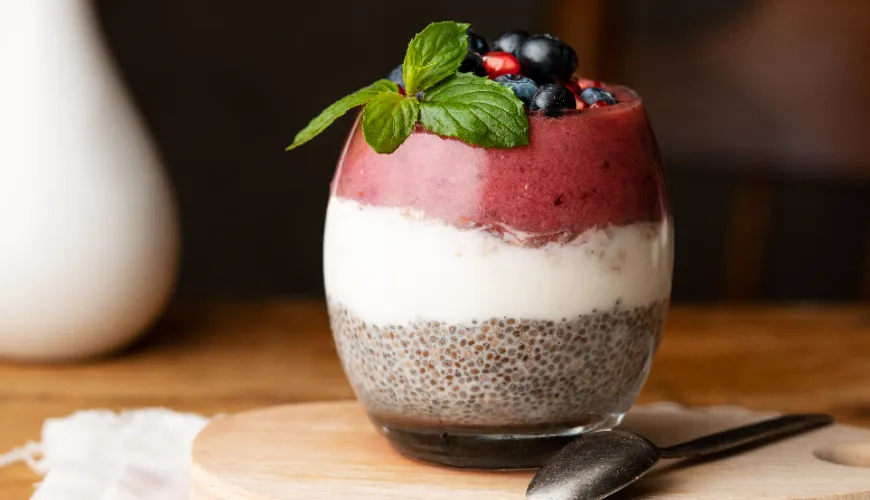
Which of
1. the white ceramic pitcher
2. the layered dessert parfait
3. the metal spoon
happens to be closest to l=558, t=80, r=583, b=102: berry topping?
the layered dessert parfait

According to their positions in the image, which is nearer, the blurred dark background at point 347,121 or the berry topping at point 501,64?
the berry topping at point 501,64

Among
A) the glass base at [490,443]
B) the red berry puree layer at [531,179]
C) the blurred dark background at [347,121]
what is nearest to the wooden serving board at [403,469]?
the glass base at [490,443]

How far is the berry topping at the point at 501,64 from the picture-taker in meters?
0.75

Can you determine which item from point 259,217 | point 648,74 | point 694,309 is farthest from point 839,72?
point 259,217

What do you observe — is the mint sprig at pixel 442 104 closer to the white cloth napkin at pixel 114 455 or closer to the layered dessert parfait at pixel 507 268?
the layered dessert parfait at pixel 507 268

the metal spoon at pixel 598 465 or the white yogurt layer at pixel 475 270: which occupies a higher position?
the white yogurt layer at pixel 475 270

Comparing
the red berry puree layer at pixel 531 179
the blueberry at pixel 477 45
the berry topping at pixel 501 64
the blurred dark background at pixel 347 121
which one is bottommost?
the blurred dark background at pixel 347 121

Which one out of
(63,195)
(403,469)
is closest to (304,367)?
(63,195)

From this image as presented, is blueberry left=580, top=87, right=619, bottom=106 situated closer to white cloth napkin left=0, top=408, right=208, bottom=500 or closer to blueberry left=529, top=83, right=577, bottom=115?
blueberry left=529, top=83, right=577, bottom=115

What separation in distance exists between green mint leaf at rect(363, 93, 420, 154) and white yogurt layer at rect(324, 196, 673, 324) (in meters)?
0.04

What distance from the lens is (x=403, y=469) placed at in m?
0.77

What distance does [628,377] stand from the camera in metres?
0.77

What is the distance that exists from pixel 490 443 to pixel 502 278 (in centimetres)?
11

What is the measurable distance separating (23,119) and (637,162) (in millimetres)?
670
